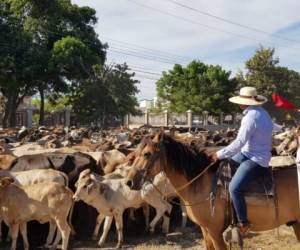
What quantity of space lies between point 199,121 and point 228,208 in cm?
3894

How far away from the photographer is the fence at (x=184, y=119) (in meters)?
44.7

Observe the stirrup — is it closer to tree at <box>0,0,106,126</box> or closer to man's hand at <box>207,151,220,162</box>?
man's hand at <box>207,151,220,162</box>

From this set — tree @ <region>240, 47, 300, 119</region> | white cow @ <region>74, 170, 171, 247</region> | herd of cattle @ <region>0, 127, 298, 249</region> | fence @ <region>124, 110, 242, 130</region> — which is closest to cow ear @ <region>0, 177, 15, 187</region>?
herd of cattle @ <region>0, 127, 298, 249</region>

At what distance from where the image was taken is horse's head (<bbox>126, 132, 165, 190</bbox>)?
621 cm

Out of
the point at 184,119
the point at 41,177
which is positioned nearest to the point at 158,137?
the point at 41,177

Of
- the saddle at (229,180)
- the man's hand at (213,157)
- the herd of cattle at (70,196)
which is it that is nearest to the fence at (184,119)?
the herd of cattle at (70,196)

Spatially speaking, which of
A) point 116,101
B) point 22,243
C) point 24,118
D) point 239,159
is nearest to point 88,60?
point 116,101

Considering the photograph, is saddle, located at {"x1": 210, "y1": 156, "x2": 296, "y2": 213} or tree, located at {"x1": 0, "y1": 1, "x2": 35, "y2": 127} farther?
tree, located at {"x1": 0, "y1": 1, "x2": 35, "y2": 127}

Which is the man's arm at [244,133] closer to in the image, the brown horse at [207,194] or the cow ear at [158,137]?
the brown horse at [207,194]

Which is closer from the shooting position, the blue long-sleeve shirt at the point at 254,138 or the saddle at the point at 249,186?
the blue long-sleeve shirt at the point at 254,138

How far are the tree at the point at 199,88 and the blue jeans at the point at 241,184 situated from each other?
3893 centimetres

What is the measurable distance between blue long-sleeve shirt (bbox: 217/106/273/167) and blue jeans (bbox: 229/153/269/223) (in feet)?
0.31

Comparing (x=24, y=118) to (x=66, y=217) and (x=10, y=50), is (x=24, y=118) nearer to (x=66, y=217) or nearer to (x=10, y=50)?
(x=10, y=50)

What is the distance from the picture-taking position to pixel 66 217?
9.52m
